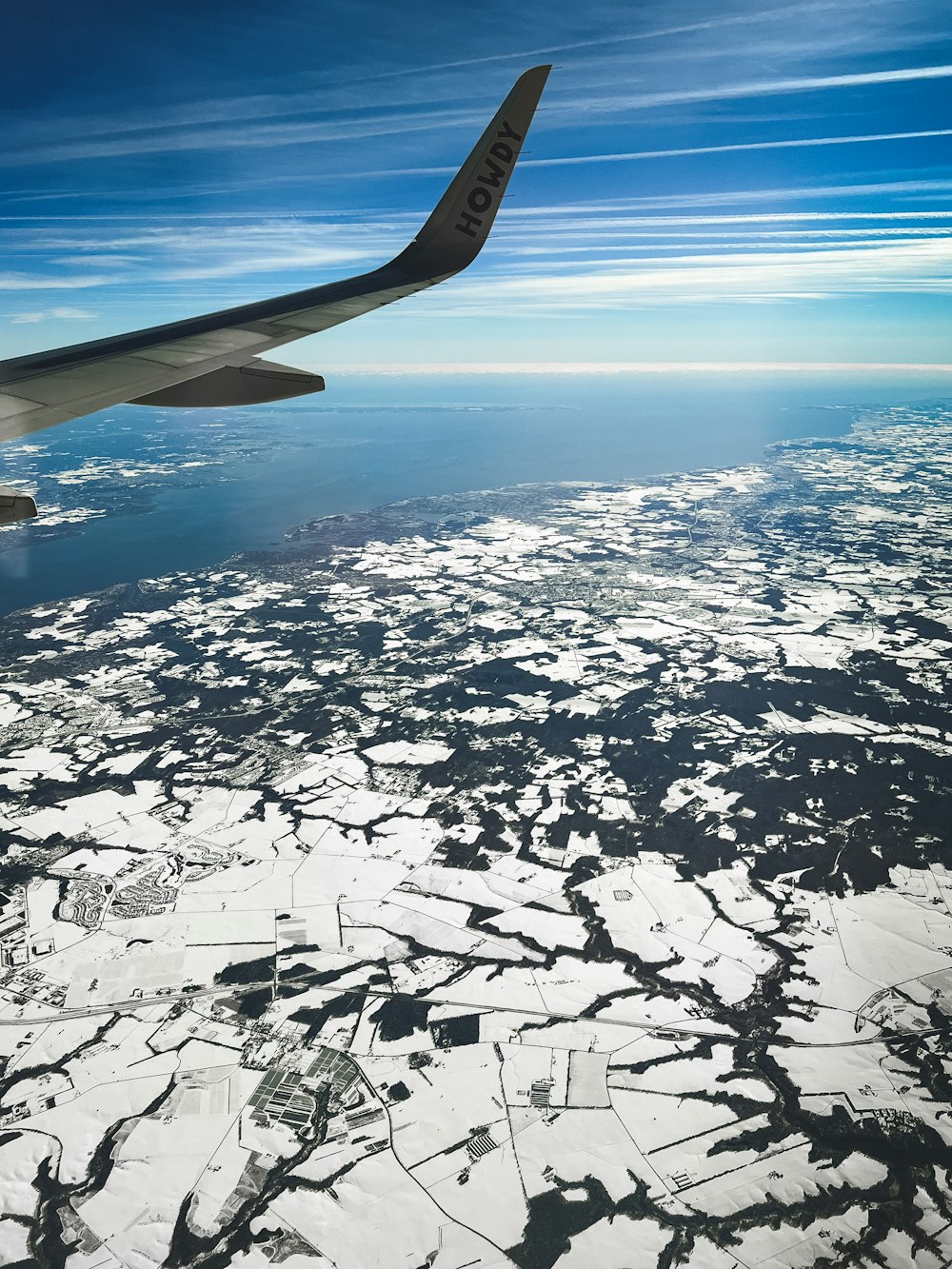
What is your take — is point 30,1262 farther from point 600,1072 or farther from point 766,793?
point 766,793

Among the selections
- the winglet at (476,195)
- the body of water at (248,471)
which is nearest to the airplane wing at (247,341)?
the winglet at (476,195)

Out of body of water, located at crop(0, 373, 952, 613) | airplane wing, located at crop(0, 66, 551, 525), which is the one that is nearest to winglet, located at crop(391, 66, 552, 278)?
airplane wing, located at crop(0, 66, 551, 525)

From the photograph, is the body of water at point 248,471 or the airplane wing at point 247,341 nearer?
the airplane wing at point 247,341

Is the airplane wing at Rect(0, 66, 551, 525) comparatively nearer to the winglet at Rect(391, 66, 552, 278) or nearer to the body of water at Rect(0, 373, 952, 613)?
the winglet at Rect(391, 66, 552, 278)

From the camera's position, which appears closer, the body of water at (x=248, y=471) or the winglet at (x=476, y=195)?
the winglet at (x=476, y=195)

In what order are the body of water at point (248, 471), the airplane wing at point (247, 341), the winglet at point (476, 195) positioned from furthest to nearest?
1. the body of water at point (248, 471)
2. the winglet at point (476, 195)
3. the airplane wing at point (247, 341)

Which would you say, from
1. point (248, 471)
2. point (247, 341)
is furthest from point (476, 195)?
point (248, 471)

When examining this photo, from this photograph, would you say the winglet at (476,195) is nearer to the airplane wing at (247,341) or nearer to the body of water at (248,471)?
the airplane wing at (247,341)

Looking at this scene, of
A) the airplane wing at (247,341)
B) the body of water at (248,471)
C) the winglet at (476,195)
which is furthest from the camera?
the body of water at (248,471)

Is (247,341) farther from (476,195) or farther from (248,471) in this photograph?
(248,471)

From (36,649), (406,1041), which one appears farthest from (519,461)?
(406,1041)
